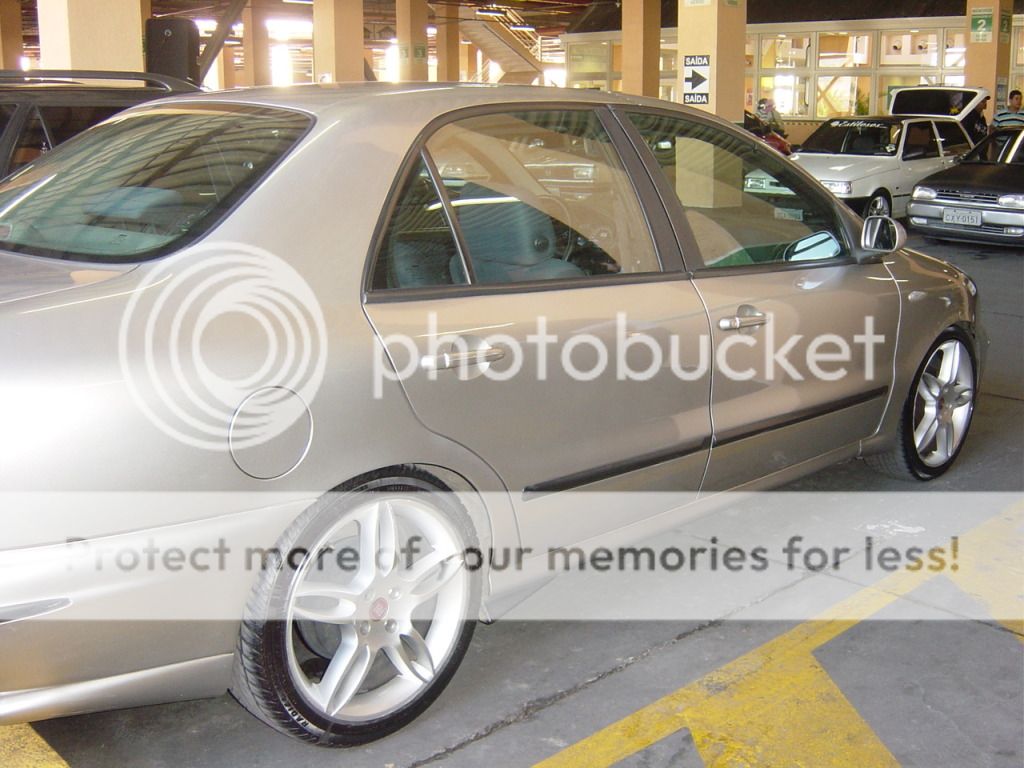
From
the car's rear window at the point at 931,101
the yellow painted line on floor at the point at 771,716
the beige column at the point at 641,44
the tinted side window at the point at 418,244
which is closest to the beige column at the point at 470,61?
the beige column at the point at 641,44

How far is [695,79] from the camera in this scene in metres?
14.5

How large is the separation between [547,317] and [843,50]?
28.4 meters

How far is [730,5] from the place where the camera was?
580 inches

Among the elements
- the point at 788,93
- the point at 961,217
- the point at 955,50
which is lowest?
the point at 961,217

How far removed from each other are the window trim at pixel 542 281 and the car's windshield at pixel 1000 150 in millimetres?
11373

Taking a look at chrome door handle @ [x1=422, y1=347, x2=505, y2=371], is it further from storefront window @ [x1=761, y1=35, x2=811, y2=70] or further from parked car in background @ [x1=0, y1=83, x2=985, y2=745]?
storefront window @ [x1=761, y1=35, x2=811, y2=70]

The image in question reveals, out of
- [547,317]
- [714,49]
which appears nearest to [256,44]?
[714,49]

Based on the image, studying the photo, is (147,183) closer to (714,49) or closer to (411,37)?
(714,49)

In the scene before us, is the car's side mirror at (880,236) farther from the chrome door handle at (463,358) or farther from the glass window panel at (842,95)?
the glass window panel at (842,95)

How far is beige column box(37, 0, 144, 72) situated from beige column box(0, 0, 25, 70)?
28.1 meters

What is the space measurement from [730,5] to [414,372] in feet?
43.4

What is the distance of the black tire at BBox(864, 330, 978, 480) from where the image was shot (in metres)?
4.59

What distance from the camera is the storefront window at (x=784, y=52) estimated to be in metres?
29.5

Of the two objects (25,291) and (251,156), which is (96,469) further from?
(251,156)
